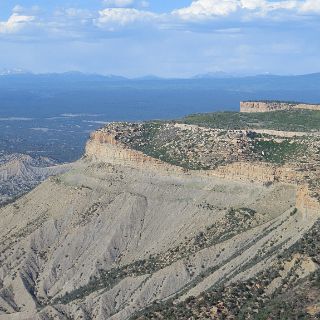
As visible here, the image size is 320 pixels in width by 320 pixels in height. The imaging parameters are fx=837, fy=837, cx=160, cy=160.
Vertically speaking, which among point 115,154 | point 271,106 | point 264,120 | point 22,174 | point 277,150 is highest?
point 271,106

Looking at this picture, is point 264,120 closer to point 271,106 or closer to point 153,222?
point 271,106

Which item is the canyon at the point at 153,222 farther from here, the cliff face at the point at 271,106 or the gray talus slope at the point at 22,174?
the gray talus slope at the point at 22,174

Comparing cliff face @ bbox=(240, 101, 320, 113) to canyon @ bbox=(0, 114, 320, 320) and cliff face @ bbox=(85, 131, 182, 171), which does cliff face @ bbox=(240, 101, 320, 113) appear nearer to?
canyon @ bbox=(0, 114, 320, 320)

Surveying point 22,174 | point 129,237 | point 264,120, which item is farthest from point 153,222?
point 22,174

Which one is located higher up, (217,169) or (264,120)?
(264,120)

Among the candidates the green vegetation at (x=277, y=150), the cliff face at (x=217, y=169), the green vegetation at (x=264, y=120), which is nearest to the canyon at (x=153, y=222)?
the cliff face at (x=217, y=169)

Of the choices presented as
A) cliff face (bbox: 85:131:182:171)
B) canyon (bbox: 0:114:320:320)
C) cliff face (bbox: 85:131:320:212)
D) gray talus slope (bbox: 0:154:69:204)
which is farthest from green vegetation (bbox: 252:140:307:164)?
gray talus slope (bbox: 0:154:69:204)

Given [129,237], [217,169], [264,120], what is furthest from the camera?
[264,120]
